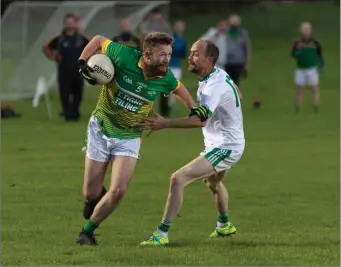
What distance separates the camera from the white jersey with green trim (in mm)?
11406

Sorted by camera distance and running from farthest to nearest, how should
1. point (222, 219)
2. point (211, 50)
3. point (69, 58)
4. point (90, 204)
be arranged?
point (69, 58) < point (222, 219) < point (90, 204) < point (211, 50)

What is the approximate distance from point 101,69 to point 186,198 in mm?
5264

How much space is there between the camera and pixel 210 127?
38.6 ft

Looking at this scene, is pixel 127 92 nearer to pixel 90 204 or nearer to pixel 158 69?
pixel 158 69

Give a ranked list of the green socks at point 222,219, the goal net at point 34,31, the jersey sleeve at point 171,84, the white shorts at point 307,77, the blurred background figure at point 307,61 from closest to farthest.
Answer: the jersey sleeve at point 171,84 → the green socks at point 222,219 → the blurred background figure at point 307,61 → the white shorts at point 307,77 → the goal net at point 34,31

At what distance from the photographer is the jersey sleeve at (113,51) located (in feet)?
35.5

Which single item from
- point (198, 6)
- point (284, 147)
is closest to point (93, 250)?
point (284, 147)

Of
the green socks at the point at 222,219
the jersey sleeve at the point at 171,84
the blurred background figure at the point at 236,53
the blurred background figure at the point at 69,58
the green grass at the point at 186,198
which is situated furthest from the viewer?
the blurred background figure at the point at 236,53

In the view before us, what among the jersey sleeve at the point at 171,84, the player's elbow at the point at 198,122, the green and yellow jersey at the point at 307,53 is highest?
the jersey sleeve at the point at 171,84

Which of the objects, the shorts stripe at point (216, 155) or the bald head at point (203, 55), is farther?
the shorts stripe at point (216, 155)

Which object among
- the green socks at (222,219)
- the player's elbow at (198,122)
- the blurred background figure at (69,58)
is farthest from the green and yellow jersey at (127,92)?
the blurred background figure at (69,58)

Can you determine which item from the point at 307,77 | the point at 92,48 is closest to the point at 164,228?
the point at 92,48

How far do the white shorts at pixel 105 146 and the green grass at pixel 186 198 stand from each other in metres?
0.91

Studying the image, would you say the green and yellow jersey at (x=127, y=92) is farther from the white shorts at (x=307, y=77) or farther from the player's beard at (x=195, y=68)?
the white shorts at (x=307, y=77)
